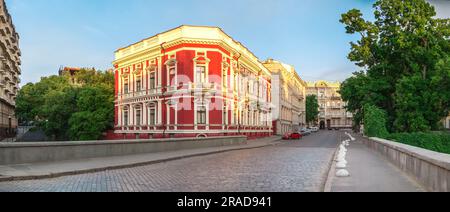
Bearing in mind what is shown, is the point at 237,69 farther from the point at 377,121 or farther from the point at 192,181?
the point at 192,181

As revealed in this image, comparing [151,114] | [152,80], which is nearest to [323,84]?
[152,80]

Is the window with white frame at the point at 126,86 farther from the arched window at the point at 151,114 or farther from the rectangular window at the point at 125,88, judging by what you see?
the arched window at the point at 151,114

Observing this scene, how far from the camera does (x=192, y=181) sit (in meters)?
11.2

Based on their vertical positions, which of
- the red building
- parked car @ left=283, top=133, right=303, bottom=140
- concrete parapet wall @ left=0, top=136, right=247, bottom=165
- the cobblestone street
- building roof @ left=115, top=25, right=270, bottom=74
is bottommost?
parked car @ left=283, top=133, right=303, bottom=140

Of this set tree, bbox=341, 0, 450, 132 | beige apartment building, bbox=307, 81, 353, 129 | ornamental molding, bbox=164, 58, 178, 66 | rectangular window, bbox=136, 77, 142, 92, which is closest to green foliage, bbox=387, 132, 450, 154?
tree, bbox=341, 0, 450, 132

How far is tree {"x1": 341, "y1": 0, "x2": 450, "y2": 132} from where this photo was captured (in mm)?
31797

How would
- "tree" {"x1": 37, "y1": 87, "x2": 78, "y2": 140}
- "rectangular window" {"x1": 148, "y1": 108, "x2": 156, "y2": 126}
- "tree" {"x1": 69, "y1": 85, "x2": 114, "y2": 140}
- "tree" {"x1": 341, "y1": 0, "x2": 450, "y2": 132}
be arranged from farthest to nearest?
1. "tree" {"x1": 37, "y1": 87, "x2": 78, "y2": 140}
2. "tree" {"x1": 69, "y1": 85, "x2": 114, "y2": 140}
3. "rectangular window" {"x1": 148, "y1": 108, "x2": 156, "y2": 126}
4. "tree" {"x1": 341, "y1": 0, "x2": 450, "y2": 132}

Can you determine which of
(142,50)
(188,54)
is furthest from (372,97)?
(142,50)

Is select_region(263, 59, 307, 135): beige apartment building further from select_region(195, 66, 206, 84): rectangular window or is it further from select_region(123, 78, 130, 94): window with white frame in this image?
select_region(195, 66, 206, 84): rectangular window

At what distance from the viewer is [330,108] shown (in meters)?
139

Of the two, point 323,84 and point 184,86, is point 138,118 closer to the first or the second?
point 184,86

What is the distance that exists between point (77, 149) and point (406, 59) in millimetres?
28718

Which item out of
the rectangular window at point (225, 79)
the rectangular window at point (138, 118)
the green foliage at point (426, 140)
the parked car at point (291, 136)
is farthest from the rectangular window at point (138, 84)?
the green foliage at point (426, 140)

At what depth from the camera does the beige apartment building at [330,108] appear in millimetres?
137500
